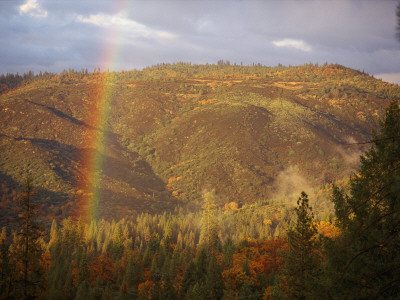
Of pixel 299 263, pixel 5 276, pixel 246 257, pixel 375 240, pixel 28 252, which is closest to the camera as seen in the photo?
pixel 375 240

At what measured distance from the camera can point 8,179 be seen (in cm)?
19538

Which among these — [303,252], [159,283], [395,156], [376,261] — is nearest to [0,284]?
[303,252]

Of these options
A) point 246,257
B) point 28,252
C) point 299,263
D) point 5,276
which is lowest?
point 246,257

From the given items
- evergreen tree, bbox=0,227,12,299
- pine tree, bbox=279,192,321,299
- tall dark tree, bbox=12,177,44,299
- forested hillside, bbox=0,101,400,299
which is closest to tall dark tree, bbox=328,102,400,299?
forested hillside, bbox=0,101,400,299

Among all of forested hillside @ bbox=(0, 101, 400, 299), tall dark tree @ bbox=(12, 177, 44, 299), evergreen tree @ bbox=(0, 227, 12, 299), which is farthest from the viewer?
tall dark tree @ bbox=(12, 177, 44, 299)

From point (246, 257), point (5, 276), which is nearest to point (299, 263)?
point (5, 276)

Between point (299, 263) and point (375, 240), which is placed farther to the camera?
point (299, 263)

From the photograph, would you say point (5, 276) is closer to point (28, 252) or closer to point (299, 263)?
point (28, 252)

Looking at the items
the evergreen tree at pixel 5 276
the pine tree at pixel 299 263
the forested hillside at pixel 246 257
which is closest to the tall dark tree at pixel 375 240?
the forested hillside at pixel 246 257

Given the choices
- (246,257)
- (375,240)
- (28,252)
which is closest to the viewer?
(375,240)

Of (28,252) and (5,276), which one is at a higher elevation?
(28,252)

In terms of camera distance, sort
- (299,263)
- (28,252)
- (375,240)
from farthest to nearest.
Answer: (299,263) < (28,252) < (375,240)

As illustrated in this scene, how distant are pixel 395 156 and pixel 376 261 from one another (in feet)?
17.2

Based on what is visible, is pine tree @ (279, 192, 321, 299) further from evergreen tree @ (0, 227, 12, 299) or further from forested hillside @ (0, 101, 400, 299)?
evergreen tree @ (0, 227, 12, 299)
